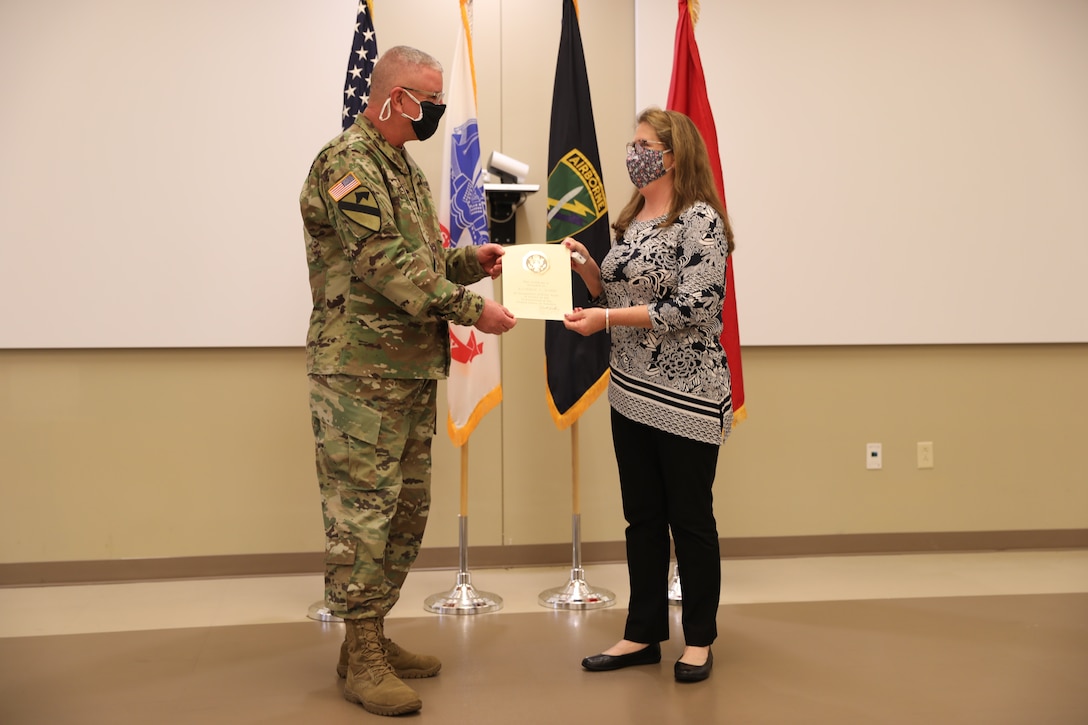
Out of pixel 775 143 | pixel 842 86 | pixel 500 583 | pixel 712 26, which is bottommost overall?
pixel 500 583

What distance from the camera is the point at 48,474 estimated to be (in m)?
3.82

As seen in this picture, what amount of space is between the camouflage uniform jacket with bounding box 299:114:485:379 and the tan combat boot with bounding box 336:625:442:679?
0.79m

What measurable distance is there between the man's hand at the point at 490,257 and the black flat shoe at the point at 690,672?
1.28 metres

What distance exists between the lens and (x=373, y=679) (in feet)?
7.97

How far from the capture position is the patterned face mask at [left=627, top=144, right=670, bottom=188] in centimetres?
268

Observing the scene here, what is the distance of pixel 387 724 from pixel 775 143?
302cm

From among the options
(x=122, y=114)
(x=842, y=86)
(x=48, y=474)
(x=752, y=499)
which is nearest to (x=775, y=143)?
(x=842, y=86)

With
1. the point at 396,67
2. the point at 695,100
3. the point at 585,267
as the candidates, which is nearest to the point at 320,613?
the point at 585,267

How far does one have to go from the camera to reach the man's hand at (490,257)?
9.17 feet

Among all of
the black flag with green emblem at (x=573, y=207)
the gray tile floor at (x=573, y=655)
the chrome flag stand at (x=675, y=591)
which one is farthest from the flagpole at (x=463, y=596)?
the chrome flag stand at (x=675, y=591)

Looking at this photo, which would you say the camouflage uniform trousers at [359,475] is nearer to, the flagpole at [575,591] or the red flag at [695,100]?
the flagpole at [575,591]

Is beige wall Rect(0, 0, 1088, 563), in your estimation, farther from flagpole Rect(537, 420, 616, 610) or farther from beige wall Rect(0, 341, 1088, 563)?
flagpole Rect(537, 420, 616, 610)

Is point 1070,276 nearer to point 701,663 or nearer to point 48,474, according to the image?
point 701,663

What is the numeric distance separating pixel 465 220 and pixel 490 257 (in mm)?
764
